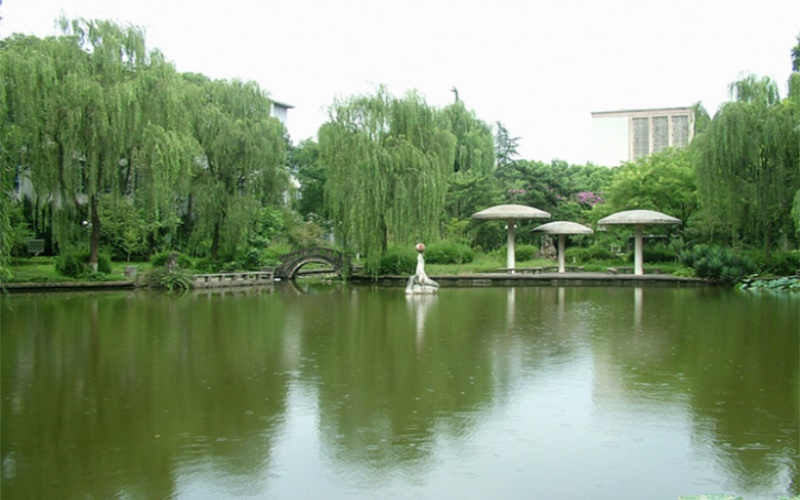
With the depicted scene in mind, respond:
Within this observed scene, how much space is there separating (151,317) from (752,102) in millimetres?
19734

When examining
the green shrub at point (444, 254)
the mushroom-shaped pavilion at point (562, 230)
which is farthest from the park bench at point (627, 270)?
the green shrub at point (444, 254)

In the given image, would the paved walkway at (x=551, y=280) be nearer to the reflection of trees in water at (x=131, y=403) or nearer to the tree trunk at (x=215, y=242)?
the tree trunk at (x=215, y=242)

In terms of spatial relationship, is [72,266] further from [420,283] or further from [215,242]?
[420,283]

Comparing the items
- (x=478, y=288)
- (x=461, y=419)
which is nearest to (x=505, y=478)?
(x=461, y=419)

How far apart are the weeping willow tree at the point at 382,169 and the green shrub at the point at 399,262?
468 mm

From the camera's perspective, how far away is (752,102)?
23.9m

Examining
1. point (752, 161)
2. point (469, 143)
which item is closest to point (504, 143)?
point (469, 143)

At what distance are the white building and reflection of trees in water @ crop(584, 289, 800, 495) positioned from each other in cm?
2825

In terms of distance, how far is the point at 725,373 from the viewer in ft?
30.0

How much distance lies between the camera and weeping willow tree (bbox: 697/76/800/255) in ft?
75.9

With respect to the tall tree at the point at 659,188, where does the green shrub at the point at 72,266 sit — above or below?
below

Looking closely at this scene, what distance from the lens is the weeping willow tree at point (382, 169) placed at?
25.4 metres

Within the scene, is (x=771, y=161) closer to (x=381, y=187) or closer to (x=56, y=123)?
(x=381, y=187)

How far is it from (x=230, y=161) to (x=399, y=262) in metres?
7.24
